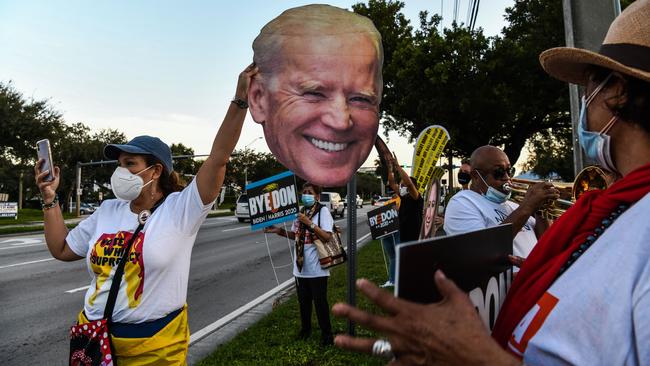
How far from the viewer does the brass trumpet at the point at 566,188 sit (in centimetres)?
291

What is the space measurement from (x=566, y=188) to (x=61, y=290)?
7.99 m

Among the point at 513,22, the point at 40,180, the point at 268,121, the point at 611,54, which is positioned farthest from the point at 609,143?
the point at 513,22

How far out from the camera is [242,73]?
1.95m

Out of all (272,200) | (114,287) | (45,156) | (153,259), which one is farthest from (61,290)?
(153,259)

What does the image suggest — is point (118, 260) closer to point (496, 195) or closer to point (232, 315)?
point (496, 195)

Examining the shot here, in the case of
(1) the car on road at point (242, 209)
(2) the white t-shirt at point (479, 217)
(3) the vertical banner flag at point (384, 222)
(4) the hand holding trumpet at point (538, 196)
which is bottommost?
(1) the car on road at point (242, 209)

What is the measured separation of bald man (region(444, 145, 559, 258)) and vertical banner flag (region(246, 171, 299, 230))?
1173 mm

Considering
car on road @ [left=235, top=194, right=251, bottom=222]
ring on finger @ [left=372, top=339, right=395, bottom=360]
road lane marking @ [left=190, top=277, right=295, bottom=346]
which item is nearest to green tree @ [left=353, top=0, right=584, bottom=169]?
ring on finger @ [left=372, top=339, right=395, bottom=360]

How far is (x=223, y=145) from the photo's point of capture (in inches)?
80.8

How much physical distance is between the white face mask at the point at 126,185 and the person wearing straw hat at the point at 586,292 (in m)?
1.84

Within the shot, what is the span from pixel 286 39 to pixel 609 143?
1291 mm

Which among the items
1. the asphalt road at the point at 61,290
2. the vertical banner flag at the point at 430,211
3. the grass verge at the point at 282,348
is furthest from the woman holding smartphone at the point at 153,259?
the asphalt road at the point at 61,290

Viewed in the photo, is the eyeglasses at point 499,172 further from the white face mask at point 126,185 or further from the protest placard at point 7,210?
the protest placard at point 7,210

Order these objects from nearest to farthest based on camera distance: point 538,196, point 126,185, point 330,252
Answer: point 126,185
point 538,196
point 330,252
